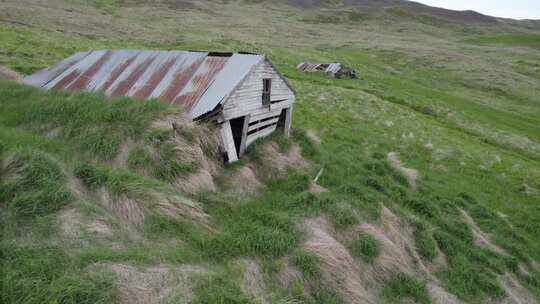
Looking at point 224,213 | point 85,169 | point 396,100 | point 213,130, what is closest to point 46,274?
point 85,169

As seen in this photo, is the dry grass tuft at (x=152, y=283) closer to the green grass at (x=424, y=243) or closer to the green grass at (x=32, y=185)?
the green grass at (x=32, y=185)

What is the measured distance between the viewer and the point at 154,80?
35.0 feet

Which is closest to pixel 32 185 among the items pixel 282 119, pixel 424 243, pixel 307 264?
pixel 307 264

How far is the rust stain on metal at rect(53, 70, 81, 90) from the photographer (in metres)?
11.3

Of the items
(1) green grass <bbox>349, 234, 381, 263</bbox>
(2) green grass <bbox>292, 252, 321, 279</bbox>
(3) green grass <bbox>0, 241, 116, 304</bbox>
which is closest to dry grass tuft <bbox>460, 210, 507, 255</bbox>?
(1) green grass <bbox>349, 234, 381, 263</bbox>

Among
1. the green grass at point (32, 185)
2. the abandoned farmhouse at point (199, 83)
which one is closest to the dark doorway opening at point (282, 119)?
the abandoned farmhouse at point (199, 83)

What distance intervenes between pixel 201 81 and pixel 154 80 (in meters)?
1.67

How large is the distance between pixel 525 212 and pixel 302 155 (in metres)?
9.10

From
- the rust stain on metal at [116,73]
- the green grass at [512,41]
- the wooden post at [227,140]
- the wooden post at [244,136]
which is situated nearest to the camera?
the wooden post at [227,140]

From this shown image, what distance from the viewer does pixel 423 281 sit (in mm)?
7391

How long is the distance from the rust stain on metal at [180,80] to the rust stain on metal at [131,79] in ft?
4.44

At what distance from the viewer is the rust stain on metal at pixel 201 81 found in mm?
9523

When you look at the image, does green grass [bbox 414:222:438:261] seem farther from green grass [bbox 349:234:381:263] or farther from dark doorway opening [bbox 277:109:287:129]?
dark doorway opening [bbox 277:109:287:129]

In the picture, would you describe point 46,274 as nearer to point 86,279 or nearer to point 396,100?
point 86,279
